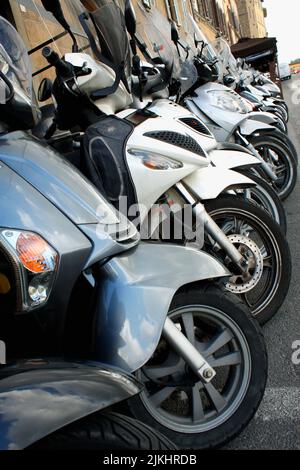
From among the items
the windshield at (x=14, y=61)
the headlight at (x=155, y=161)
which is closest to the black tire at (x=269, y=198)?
the headlight at (x=155, y=161)

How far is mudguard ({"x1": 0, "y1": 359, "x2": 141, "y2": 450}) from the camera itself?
0.89m

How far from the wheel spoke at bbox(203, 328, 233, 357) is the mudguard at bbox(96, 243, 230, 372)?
0.25 m

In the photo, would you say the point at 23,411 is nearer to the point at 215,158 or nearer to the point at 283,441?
the point at 283,441

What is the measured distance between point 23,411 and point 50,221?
22.4 inches

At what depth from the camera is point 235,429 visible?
1.53 m

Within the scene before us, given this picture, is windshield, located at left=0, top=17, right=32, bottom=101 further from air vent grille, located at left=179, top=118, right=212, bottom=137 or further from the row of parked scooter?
air vent grille, located at left=179, top=118, right=212, bottom=137

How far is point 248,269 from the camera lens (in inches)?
86.4

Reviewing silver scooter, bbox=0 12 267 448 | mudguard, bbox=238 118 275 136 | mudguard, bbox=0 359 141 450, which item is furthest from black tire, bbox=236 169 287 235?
mudguard, bbox=0 359 141 450

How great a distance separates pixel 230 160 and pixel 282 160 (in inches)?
70.7

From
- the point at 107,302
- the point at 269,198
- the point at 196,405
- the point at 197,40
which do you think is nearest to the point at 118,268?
the point at 107,302

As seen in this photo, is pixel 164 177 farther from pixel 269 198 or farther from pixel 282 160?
pixel 282 160

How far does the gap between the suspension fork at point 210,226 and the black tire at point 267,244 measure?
4.6 inches

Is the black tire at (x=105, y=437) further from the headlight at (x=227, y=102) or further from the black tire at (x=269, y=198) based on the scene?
the headlight at (x=227, y=102)

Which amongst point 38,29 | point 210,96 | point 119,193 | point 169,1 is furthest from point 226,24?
point 119,193
